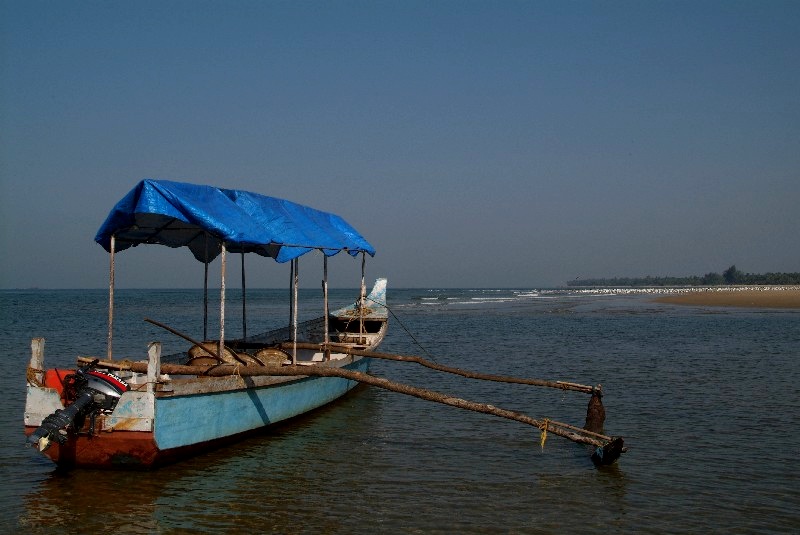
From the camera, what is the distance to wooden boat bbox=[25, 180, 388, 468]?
825cm

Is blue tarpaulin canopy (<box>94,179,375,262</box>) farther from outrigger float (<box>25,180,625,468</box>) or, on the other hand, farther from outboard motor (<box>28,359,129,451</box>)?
outboard motor (<box>28,359,129,451</box>)

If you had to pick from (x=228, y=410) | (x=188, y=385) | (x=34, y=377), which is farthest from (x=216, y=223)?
(x=34, y=377)

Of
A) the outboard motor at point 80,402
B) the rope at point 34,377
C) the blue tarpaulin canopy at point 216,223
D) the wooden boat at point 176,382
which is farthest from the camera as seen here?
the blue tarpaulin canopy at point 216,223

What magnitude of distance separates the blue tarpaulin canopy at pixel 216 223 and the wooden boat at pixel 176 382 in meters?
0.02

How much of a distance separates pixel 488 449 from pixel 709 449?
10.8 ft

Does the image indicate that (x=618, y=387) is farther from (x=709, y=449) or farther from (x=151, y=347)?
(x=151, y=347)

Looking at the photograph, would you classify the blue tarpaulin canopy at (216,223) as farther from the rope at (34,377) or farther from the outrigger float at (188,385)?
the rope at (34,377)

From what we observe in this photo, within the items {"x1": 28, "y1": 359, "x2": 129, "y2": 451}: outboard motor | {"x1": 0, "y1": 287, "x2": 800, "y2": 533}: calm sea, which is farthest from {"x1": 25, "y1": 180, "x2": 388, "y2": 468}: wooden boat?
{"x1": 0, "y1": 287, "x2": 800, "y2": 533}: calm sea

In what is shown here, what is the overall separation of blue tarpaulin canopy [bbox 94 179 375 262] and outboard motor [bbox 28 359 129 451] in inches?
88.3

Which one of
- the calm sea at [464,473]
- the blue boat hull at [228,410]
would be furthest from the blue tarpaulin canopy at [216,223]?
the calm sea at [464,473]

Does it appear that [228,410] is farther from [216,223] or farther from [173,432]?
[216,223]

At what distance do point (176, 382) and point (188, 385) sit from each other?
0.61 feet

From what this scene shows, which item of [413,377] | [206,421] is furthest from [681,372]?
[206,421]

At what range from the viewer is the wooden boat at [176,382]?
8.25m
